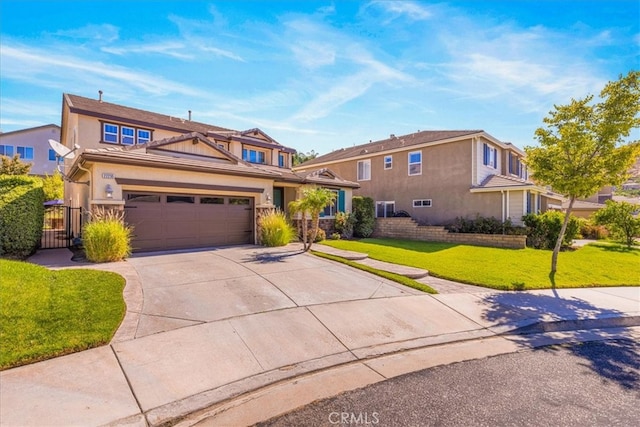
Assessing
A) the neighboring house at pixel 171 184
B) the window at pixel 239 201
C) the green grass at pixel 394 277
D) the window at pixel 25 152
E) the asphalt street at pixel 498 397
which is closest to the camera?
the asphalt street at pixel 498 397

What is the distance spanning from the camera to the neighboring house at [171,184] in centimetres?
1024

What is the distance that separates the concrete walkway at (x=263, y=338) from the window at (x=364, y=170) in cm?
1586

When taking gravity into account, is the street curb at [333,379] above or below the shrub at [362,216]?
below

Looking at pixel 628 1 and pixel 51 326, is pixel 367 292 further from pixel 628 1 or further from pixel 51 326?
pixel 628 1

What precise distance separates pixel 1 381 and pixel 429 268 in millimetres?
9825

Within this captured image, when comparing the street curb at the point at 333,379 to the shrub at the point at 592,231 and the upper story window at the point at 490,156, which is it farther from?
the shrub at the point at 592,231

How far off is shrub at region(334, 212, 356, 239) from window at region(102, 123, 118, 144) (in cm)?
1396

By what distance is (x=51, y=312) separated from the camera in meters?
4.81

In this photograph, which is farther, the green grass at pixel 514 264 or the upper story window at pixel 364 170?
the upper story window at pixel 364 170

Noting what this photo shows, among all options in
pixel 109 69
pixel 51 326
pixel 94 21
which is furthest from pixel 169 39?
pixel 51 326

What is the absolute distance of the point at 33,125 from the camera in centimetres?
3044

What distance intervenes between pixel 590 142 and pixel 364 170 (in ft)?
51.8

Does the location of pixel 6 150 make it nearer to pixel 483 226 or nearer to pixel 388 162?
pixel 388 162

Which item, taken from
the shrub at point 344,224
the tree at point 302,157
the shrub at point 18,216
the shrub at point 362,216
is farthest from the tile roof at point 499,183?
the tree at point 302,157
